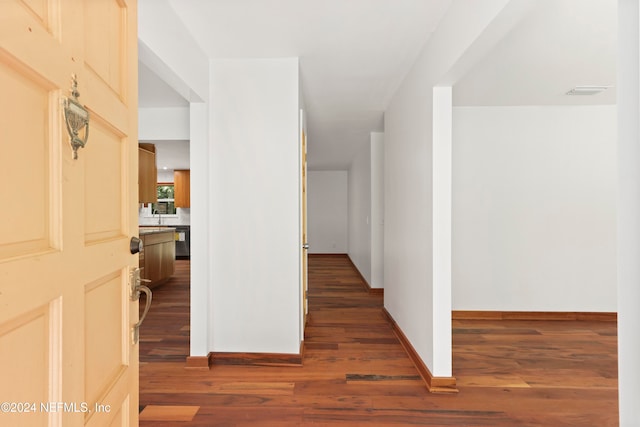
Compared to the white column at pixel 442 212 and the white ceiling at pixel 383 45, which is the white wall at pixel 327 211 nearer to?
the white ceiling at pixel 383 45

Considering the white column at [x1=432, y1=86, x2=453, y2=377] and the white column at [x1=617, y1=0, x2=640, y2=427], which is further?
the white column at [x1=432, y1=86, x2=453, y2=377]

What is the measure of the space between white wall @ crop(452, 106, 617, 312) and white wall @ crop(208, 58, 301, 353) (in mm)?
2151

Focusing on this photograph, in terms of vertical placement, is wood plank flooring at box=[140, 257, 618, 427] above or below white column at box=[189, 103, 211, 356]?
below

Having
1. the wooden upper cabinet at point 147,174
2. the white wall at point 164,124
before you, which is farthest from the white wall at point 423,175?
the wooden upper cabinet at point 147,174

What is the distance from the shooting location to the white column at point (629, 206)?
840mm

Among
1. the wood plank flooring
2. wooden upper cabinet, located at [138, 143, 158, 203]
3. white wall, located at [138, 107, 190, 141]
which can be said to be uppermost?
white wall, located at [138, 107, 190, 141]

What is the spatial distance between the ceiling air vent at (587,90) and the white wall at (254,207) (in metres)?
2.72

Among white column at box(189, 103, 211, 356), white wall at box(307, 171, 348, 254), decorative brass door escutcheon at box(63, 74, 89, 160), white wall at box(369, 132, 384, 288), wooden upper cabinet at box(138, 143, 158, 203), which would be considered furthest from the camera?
white wall at box(307, 171, 348, 254)

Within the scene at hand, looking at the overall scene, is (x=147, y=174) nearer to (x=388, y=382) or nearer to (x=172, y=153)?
(x=172, y=153)

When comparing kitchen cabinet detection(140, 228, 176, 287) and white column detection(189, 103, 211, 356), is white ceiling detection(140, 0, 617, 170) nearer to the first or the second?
white column detection(189, 103, 211, 356)

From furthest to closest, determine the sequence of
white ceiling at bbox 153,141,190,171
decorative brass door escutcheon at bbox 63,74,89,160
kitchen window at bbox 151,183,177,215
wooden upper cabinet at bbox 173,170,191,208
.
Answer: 1. kitchen window at bbox 151,183,177,215
2. wooden upper cabinet at bbox 173,170,191,208
3. white ceiling at bbox 153,141,190,171
4. decorative brass door escutcheon at bbox 63,74,89,160

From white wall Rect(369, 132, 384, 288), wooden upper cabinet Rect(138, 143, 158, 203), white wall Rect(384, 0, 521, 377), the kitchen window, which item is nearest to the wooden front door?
white wall Rect(384, 0, 521, 377)

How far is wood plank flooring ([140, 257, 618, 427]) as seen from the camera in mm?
2086

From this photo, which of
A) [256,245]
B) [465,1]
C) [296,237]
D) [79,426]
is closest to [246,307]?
[256,245]
